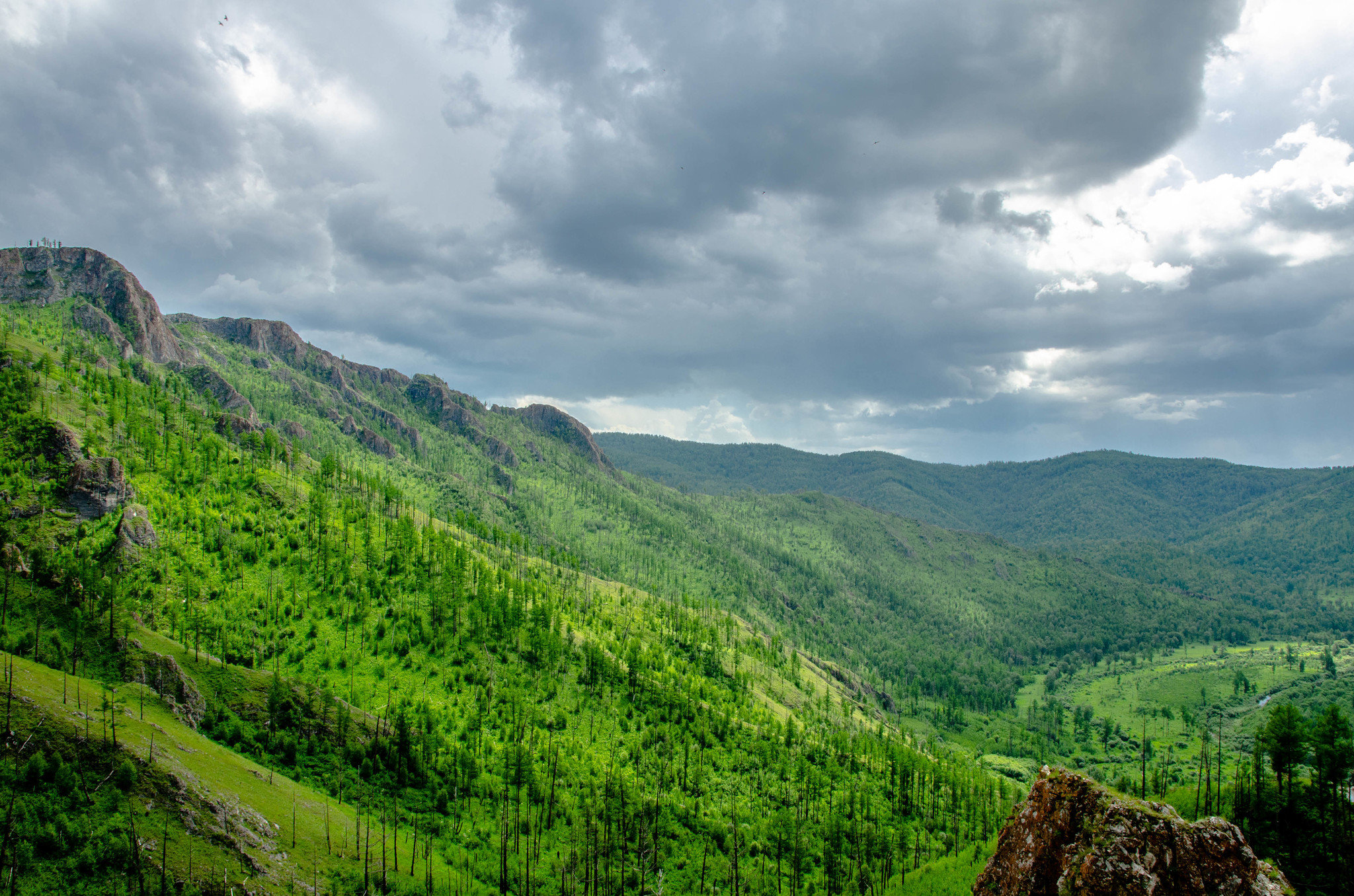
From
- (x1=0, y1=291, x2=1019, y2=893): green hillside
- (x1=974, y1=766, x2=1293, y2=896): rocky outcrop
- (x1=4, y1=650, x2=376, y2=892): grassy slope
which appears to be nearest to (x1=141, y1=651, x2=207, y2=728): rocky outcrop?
(x1=0, y1=291, x2=1019, y2=893): green hillside

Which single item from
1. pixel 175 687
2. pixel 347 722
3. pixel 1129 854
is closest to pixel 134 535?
pixel 175 687

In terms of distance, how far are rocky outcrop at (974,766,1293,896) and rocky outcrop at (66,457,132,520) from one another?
512 ft

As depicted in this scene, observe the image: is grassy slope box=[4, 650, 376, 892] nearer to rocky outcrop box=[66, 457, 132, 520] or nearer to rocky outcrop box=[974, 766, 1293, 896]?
rocky outcrop box=[66, 457, 132, 520]

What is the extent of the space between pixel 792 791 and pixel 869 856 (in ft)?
61.6

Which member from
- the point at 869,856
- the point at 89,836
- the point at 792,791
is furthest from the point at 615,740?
the point at 89,836

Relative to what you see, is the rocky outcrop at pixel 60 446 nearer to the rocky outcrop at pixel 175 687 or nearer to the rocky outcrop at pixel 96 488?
the rocky outcrop at pixel 96 488

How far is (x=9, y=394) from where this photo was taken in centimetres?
12825

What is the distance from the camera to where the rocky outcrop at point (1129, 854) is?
122 feet

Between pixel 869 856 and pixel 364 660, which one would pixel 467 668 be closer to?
pixel 364 660

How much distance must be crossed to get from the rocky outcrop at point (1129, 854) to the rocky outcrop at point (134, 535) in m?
144

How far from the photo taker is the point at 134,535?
114m

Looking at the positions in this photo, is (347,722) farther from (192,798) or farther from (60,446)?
(60,446)

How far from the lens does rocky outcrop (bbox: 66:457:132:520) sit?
371ft

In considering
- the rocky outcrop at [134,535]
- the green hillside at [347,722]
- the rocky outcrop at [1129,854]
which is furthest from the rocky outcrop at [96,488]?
the rocky outcrop at [1129,854]
